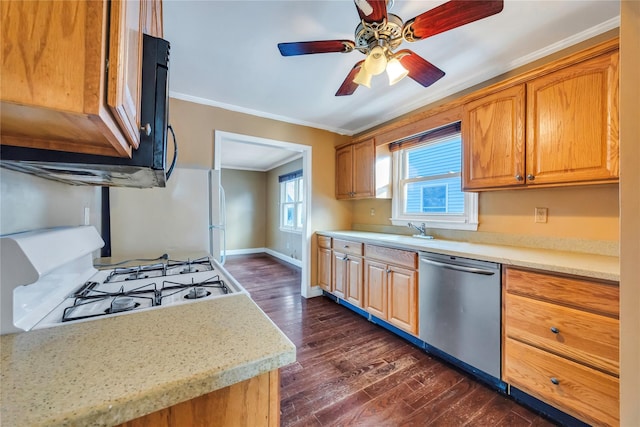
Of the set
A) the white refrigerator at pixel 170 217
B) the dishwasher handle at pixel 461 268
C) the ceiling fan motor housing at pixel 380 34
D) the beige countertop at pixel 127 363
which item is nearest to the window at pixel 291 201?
the white refrigerator at pixel 170 217

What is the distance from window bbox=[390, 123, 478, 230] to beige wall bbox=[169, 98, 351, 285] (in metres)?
Answer: 0.94

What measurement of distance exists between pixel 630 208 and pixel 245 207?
6571 mm

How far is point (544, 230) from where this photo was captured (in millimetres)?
1866

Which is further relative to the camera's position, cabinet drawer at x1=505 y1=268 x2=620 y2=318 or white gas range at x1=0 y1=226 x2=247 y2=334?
cabinet drawer at x1=505 y1=268 x2=620 y2=318

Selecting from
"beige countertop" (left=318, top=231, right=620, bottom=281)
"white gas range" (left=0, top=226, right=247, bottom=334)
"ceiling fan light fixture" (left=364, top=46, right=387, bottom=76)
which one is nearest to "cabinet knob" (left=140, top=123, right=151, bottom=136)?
"white gas range" (left=0, top=226, right=247, bottom=334)

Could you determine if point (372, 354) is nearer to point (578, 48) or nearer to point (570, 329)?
point (570, 329)

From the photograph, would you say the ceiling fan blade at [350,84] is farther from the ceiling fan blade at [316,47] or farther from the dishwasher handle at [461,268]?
the dishwasher handle at [461,268]

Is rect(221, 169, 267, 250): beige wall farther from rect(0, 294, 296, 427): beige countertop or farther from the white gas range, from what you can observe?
rect(0, 294, 296, 427): beige countertop

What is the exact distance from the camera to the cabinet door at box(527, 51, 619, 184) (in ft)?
4.57

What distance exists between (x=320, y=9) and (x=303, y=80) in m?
0.81

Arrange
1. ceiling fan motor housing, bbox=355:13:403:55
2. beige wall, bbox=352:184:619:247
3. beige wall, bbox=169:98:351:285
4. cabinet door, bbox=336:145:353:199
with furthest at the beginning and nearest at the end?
cabinet door, bbox=336:145:353:199 → beige wall, bbox=169:98:351:285 → beige wall, bbox=352:184:619:247 → ceiling fan motor housing, bbox=355:13:403:55

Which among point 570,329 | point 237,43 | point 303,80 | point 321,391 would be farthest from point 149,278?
point 570,329

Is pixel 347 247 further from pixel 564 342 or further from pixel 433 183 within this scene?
pixel 564 342

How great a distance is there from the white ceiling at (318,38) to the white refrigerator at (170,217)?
37.5 inches
